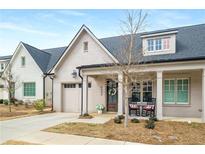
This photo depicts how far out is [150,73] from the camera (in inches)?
540

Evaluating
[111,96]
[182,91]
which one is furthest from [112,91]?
[182,91]

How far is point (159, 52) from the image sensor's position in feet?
43.4

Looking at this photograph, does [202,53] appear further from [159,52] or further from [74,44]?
[74,44]

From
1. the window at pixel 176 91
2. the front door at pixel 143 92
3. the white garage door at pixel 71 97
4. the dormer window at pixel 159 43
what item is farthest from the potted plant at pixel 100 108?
the dormer window at pixel 159 43

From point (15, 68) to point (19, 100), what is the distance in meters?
3.35

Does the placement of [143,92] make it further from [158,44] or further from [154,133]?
[154,133]

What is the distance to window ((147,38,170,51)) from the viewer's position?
13.1 metres

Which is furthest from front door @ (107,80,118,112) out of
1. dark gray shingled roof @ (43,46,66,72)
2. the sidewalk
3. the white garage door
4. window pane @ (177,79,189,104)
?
dark gray shingled roof @ (43,46,66,72)

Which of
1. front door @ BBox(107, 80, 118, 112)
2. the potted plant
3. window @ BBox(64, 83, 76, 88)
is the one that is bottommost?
the potted plant

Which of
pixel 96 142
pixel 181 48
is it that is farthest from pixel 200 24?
pixel 96 142

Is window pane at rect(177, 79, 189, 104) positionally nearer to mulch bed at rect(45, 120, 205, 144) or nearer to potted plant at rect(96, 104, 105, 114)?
mulch bed at rect(45, 120, 205, 144)

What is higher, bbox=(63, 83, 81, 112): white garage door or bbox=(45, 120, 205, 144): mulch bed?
bbox=(63, 83, 81, 112): white garage door

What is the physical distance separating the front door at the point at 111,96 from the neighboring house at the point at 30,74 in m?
7.13

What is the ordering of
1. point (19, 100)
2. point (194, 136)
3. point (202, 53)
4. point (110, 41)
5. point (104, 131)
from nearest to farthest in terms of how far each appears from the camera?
point (194, 136) → point (104, 131) → point (202, 53) → point (110, 41) → point (19, 100)
